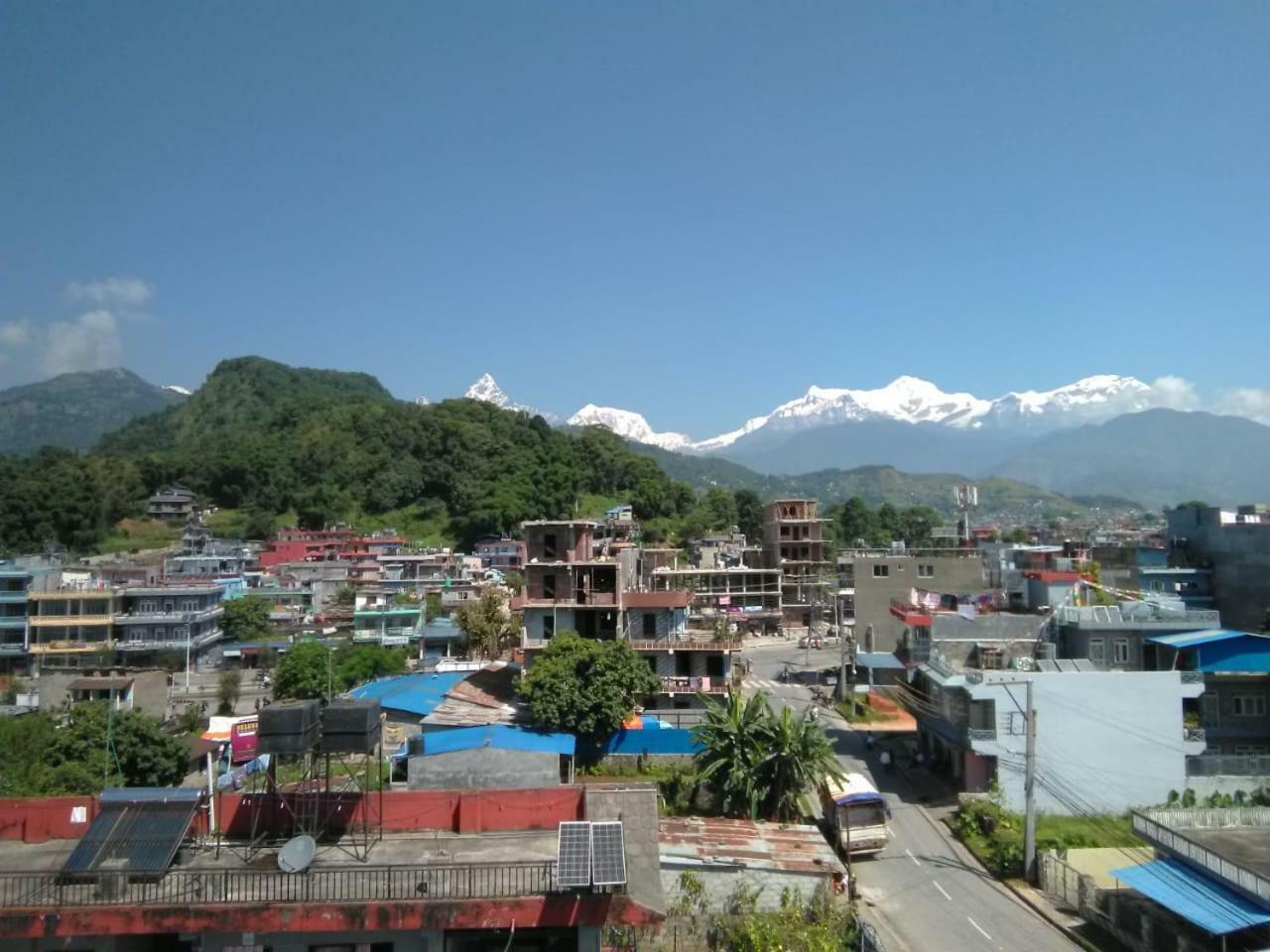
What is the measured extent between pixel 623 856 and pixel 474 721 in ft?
53.9

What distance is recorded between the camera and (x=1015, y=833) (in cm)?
1714

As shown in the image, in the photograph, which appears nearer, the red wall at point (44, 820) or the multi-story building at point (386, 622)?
the red wall at point (44, 820)

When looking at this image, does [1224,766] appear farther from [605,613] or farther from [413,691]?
[413,691]

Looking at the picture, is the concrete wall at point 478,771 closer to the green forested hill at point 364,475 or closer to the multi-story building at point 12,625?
the multi-story building at point 12,625

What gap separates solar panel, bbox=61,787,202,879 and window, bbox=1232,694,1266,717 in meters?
22.0

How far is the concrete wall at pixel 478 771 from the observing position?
16.9m

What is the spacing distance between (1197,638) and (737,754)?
11.4 metres

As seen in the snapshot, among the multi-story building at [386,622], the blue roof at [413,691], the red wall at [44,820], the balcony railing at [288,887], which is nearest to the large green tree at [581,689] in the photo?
the blue roof at [413,691]

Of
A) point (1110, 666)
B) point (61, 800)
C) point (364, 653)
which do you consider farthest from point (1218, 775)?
point (364, 653)

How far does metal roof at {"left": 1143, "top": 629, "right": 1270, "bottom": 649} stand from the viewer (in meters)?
20.2

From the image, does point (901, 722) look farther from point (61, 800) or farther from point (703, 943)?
point (61, 800)

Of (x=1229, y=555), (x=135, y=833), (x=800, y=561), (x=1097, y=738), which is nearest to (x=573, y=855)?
(x=135, y=833)

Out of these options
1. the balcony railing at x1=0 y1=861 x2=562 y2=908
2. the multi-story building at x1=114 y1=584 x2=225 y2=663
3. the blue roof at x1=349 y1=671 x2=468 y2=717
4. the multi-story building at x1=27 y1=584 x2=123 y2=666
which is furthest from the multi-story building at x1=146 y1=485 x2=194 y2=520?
the balcony railing at x1=0 y1=861 x2=562 y2=908

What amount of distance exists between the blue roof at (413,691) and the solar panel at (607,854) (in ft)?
56.8
